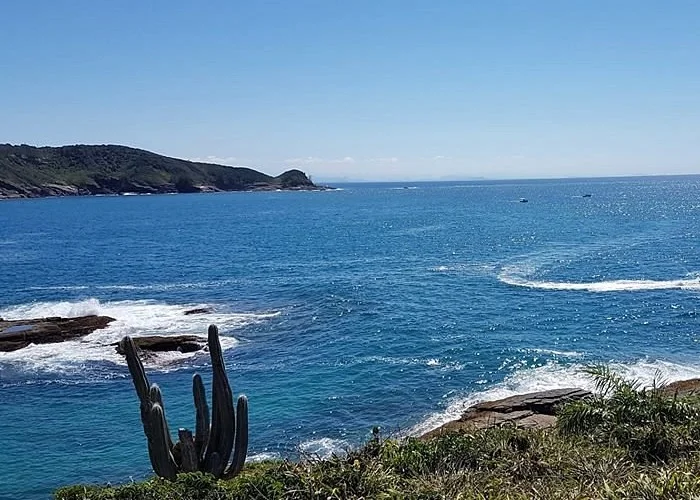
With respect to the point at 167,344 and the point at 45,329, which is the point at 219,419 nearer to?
the point at 167,344

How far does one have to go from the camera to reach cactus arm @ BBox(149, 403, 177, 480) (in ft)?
57.9

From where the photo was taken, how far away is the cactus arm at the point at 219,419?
62.8ft

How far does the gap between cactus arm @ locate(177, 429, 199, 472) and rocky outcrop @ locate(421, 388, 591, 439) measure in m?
10.5

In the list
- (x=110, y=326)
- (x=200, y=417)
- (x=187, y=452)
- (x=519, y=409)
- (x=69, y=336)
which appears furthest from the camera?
(x=110, y=326)

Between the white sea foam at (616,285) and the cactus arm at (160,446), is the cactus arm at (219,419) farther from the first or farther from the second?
the white sea foam at (616,285)

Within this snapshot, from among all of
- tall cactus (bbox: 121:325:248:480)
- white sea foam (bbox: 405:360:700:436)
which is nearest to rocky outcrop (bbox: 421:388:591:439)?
white sea foam (bbox: 405:360:700:436)

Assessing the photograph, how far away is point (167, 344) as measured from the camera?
39594 mm

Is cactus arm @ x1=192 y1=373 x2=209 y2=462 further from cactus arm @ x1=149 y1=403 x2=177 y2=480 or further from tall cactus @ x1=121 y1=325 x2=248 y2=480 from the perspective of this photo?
cactus arm @ x1=149 y1=403 x2=177 y2=480

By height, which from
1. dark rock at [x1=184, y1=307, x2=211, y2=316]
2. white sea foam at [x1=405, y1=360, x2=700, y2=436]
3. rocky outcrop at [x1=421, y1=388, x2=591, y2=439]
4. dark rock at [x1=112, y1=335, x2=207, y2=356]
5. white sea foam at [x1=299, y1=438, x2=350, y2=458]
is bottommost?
white sea foam at [x1=299, y1=438, x2=350, y2=458]

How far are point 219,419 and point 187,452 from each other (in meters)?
1.29

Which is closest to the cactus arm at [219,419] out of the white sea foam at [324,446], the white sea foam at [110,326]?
the white sea foam at [324,446]

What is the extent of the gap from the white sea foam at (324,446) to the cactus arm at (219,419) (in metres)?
7.09

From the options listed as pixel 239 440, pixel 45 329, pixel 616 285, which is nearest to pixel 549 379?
pixel 239 440

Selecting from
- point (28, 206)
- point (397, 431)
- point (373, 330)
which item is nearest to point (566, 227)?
point (373, 330)
